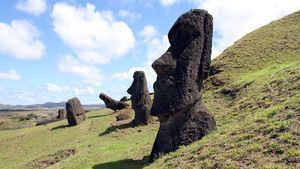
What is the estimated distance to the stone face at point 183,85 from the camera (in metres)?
16.7

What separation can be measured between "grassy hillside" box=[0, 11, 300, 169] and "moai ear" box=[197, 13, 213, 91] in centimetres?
231

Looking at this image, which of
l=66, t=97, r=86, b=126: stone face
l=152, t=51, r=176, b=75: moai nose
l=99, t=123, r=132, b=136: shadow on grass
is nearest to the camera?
l=152, t=51, r=176, b=75: moai nose

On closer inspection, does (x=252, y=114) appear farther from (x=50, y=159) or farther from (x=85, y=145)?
(x=50, y=159)

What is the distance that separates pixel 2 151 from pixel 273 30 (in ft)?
96.0

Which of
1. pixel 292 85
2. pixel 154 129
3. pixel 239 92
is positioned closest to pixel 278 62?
pixel 239 92

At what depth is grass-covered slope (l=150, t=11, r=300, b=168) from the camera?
1177cm

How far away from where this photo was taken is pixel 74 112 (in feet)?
129

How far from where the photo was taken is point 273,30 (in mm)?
45812

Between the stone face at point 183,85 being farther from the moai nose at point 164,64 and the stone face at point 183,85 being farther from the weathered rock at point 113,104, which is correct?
the weathered rock at point 113,104

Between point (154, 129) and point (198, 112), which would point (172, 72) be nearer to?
point (198, 112)

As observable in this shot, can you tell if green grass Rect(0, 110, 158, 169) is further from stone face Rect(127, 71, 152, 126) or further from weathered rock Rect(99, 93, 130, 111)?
weathered rock Rect(99, 93, 130, 111)

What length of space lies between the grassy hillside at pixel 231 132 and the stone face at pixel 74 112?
111 cm

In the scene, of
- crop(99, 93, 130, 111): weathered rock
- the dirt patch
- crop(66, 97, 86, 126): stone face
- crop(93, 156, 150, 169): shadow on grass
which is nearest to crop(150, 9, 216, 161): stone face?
crop(93, 156, 150, 169): shadow on grass

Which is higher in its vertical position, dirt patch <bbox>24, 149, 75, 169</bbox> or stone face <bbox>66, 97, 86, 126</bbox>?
stone face <bbox>66, 97, 86, 126</bbox>
